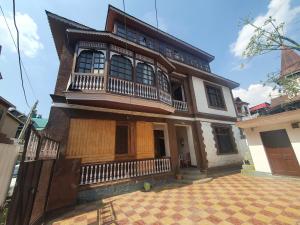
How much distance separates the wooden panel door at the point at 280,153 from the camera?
7462mm

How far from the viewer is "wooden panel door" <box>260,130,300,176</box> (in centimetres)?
746

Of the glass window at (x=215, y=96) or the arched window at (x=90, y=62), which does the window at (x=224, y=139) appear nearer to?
the glass window at (x=215, y=96)

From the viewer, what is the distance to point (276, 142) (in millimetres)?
8117

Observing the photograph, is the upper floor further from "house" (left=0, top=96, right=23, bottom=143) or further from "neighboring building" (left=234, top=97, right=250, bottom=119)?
"neighboring building" (left=234, top=97, right=250, bottom=119)

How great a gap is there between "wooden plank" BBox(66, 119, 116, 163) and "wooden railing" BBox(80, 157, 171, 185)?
0.47m

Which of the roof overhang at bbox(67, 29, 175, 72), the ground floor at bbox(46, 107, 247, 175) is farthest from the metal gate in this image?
the roof overhang at bbox(67, 29, 175, 72)

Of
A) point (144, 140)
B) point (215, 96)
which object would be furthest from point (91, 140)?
point (215, 96)

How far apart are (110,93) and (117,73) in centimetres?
186

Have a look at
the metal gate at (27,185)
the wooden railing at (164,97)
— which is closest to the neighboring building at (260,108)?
the wooden railing at (164,97)

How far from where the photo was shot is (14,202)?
2.47 metres

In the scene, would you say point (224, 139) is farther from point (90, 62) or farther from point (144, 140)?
point (90, 62)

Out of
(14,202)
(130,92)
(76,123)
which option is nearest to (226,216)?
(14,202)

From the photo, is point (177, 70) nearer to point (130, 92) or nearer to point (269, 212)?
point (130, 92)

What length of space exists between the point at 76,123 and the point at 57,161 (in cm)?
202
